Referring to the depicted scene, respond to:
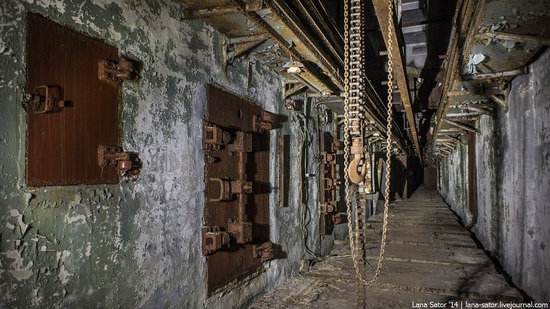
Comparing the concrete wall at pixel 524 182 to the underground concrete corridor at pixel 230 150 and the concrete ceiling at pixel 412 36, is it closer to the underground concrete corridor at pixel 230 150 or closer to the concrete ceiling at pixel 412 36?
the underground concrete corridor at pixel 230 150

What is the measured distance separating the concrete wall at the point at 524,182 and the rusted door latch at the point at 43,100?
5.18 meters

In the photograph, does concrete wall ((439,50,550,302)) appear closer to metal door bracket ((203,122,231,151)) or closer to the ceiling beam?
the ceiling beam

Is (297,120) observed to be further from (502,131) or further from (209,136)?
(502,131)

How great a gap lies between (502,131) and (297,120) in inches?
156

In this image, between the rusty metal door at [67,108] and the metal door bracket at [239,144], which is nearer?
the rusty metal door at [67,108]

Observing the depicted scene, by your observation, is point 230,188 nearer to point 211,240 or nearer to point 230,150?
point 230,150

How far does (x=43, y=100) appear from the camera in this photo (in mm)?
2211

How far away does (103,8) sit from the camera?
273 centimetres

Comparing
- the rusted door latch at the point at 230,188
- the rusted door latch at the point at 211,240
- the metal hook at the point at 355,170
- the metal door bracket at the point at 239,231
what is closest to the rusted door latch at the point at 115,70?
the rusted door latch at the point at 230,188

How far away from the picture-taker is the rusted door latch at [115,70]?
2683 millimetres

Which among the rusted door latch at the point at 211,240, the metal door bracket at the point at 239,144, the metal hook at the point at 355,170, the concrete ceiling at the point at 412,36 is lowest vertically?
the rusted door latch at the point at 211,240

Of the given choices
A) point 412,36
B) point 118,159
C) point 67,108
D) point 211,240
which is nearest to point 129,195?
point 118,159

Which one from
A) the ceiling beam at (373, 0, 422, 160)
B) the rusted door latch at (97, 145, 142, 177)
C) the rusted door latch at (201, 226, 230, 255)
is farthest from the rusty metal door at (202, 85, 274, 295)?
the ceiling beam at (373, 0, 422, 160)

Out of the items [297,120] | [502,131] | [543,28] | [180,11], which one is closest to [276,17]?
[180,11]
